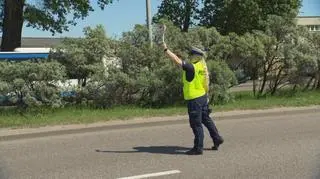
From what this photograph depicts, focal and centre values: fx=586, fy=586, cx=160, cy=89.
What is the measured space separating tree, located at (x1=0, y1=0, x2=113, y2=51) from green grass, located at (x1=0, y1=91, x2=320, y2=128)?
1497cm

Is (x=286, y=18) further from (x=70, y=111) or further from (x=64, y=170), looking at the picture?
(x=64, y=170)

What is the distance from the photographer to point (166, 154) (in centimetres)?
950

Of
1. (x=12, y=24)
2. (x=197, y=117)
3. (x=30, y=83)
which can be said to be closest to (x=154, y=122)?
(x=30, y=83)

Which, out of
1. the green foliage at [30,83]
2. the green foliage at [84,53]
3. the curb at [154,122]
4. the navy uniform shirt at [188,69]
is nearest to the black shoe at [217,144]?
the navy uniform shirt at [188,69]

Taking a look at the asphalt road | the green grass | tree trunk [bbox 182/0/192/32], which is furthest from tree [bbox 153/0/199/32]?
the asphalt road

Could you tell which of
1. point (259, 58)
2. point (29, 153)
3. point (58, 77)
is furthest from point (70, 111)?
point (259, 58)

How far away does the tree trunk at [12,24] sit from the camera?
29.4m

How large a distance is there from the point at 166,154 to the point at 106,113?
557 cm

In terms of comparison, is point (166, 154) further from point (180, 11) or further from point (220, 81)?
point (180, 11)

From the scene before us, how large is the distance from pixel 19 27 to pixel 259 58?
15243mm

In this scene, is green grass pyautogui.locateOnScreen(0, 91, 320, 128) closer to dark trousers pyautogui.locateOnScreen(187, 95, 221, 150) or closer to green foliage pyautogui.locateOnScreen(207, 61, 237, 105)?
green foliage pyautogui.locateOnScreen(207, 61, 237, 105)

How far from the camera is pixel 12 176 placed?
8.05m

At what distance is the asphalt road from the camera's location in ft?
26.2

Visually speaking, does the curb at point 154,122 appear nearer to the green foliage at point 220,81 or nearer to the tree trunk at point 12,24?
the green foliage at point 220,81
